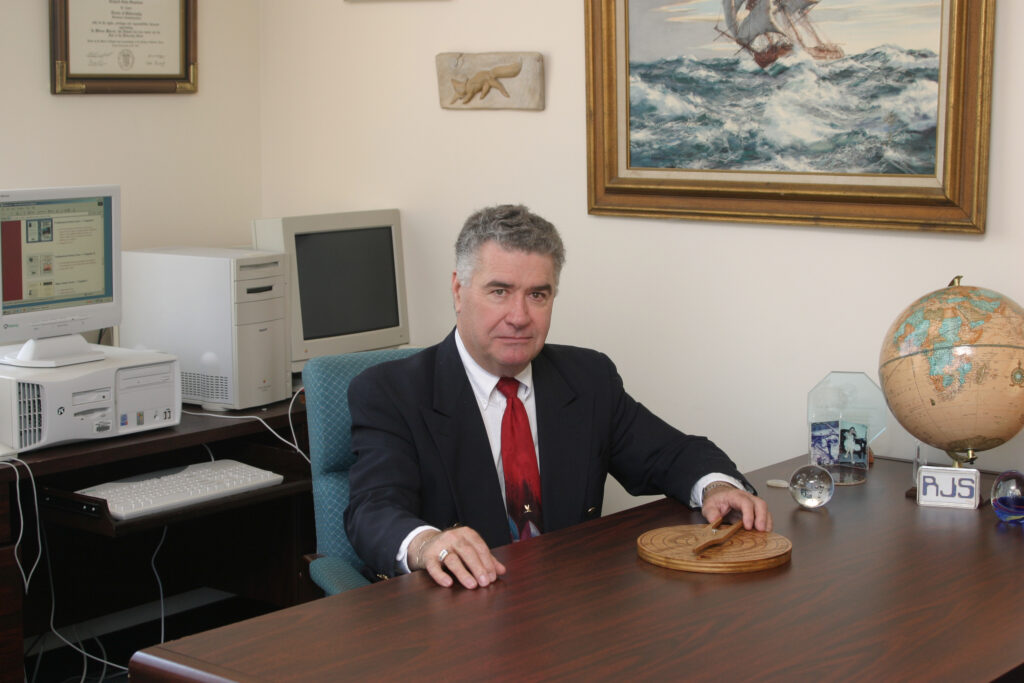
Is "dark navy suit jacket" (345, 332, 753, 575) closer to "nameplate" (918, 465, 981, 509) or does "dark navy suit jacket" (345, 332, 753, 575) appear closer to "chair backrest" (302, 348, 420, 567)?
"chair backrest" (302, 348, 420, 567)

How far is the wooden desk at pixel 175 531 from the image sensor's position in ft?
9.13

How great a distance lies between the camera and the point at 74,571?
3400 mm

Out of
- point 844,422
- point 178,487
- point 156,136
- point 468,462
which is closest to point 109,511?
point 178,487

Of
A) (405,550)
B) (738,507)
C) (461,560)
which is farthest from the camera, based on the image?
(738,507)

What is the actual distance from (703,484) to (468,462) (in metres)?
0.44

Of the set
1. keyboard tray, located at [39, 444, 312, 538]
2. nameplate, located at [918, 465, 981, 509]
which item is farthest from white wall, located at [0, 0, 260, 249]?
nameplate, located at [918, 465, 981, 509]

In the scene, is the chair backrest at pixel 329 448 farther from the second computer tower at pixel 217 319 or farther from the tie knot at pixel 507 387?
the second computer tower at pixel 217 319

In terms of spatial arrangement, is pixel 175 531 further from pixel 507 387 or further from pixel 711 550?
pixel 711 550

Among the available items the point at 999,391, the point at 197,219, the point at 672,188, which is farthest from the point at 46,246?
the point at 999,391

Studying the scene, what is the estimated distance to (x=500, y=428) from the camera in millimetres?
2328

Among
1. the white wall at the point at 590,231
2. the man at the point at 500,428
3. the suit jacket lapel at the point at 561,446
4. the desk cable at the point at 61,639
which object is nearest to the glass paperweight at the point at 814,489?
the man at the point at 500,428

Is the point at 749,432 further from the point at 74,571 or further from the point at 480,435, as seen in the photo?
the point at 74,571

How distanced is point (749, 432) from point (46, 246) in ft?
5.65

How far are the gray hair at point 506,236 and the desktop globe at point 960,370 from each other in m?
0.70
